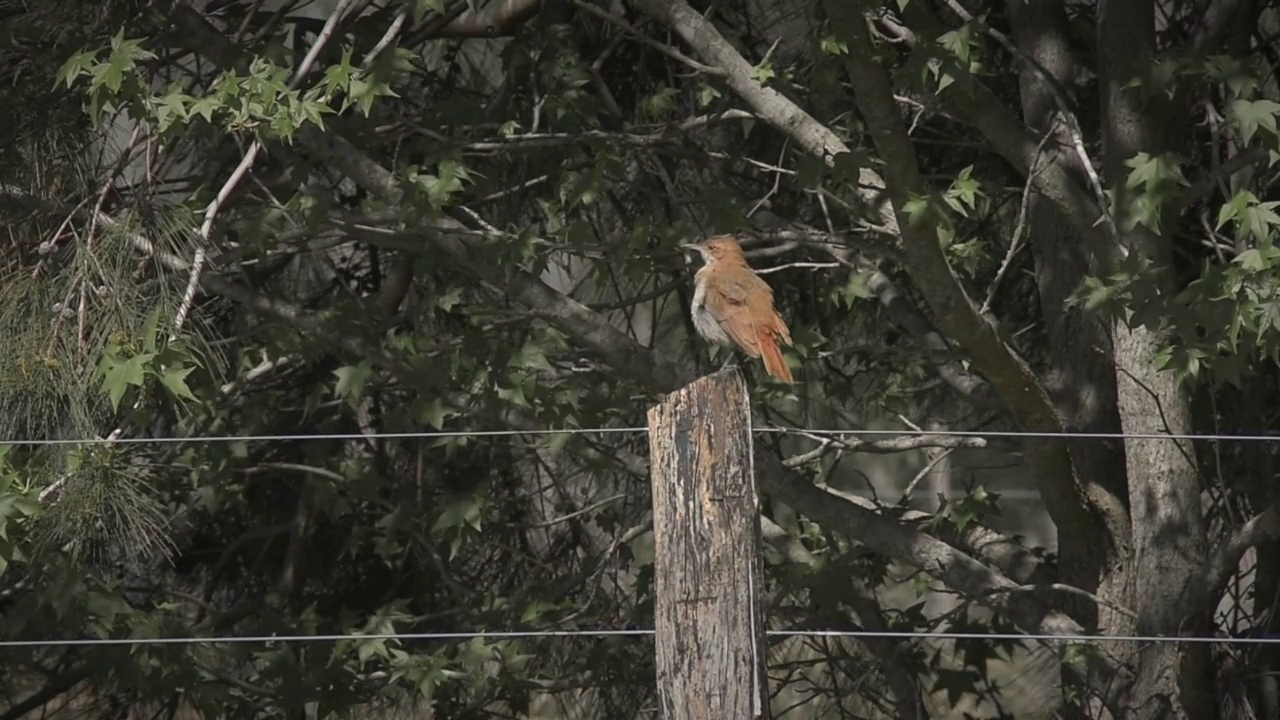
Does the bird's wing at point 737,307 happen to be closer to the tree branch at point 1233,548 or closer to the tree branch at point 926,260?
the tree branch at point 926,260

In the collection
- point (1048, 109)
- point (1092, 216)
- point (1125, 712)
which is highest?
point (1048, 109)

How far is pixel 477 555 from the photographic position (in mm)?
6461

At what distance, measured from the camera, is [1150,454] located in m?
5.15

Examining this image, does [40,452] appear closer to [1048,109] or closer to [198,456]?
[198,456]

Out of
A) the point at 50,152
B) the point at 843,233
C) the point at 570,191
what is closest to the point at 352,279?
the point at 570,191

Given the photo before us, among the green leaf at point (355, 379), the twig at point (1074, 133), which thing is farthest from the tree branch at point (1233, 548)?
the green leaf at point (355, 379)

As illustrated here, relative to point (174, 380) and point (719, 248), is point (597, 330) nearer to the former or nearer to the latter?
point (719, 248)

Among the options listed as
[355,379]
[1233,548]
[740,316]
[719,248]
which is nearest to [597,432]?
[740,316]

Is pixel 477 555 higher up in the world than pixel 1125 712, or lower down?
higher up

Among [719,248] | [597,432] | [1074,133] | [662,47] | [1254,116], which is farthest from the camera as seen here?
[662,47]

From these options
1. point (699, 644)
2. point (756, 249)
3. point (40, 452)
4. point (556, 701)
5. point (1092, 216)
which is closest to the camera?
point (699, 644)

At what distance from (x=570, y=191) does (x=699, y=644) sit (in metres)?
2.50

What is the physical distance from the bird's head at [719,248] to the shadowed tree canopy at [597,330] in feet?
0.24

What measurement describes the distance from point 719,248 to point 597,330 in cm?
40
